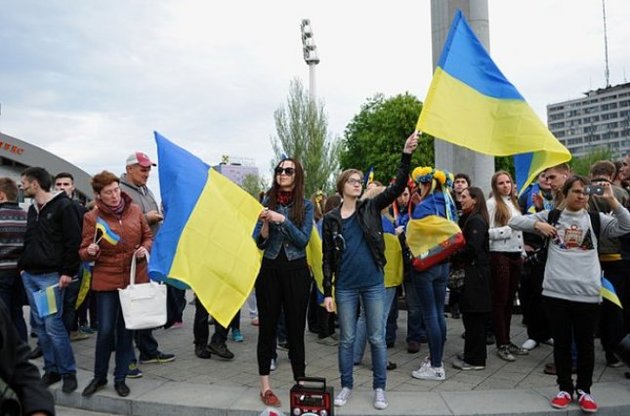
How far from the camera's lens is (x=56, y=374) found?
557 centimetres

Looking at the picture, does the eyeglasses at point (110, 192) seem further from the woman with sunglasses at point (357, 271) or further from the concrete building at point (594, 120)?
the concrete building at point (594, 120)

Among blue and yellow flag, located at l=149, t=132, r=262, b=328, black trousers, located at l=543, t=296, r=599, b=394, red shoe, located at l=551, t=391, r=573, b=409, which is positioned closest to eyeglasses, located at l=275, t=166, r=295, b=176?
blue and yellow flag, located at l=149, t=132, r=262, b=328

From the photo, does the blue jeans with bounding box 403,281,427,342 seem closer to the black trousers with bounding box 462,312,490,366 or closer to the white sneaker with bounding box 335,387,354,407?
the black trousers with bounding box 462,312,490,366

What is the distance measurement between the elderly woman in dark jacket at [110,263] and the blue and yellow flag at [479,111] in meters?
2.89

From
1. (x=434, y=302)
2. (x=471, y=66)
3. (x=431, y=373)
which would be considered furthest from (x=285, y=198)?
(x=431, y=373)

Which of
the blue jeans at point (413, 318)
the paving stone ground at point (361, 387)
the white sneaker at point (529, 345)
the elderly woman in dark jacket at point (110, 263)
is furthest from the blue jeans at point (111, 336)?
the white sneaker at point (529, 345)

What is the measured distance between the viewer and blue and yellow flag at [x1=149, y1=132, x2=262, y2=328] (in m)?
4.56

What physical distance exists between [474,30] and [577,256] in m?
7.58

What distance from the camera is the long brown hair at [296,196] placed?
16.0 ft

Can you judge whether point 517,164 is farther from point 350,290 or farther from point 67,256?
point 67,256

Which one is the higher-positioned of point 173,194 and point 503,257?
point 173,194

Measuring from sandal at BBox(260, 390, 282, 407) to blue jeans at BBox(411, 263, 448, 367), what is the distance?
1.65 metres

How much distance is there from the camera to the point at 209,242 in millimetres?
4621

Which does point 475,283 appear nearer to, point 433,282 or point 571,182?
point 433,282
